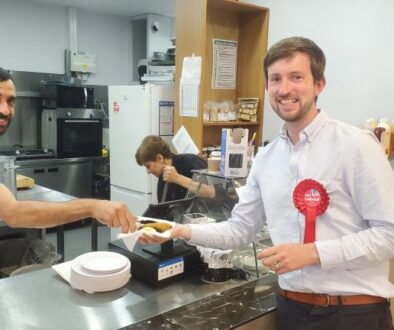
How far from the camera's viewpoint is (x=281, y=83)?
128 centimetres

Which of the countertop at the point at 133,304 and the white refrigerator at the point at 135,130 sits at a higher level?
the white refrigerator at the point at 135,130

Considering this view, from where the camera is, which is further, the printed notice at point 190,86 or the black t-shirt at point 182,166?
the printed notice at point 190,86

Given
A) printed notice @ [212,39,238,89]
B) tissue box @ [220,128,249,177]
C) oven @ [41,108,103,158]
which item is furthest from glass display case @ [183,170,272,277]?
oven @ [41,108,103,158]

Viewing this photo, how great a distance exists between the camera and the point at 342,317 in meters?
1.21

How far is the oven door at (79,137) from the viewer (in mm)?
5047

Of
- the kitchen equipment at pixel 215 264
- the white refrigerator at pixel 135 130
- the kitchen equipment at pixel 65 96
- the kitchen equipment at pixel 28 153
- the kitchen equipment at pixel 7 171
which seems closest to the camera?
the kitchen equipment at pixel 215 264

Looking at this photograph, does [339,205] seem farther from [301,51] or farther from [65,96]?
[65,96]

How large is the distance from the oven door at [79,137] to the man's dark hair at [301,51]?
416cm

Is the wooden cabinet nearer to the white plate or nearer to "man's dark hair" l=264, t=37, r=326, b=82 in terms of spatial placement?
the white plate

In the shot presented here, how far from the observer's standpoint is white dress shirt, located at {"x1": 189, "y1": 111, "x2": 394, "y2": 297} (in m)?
1.14

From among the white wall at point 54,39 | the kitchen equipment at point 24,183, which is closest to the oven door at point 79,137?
the white wall at point 54,39

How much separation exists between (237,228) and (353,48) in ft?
7.71

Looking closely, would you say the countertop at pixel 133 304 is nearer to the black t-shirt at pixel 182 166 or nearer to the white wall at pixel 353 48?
the black t-shirt at pixel 182 166

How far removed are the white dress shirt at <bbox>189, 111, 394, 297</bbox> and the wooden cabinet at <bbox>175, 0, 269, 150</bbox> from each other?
6.31 ft
